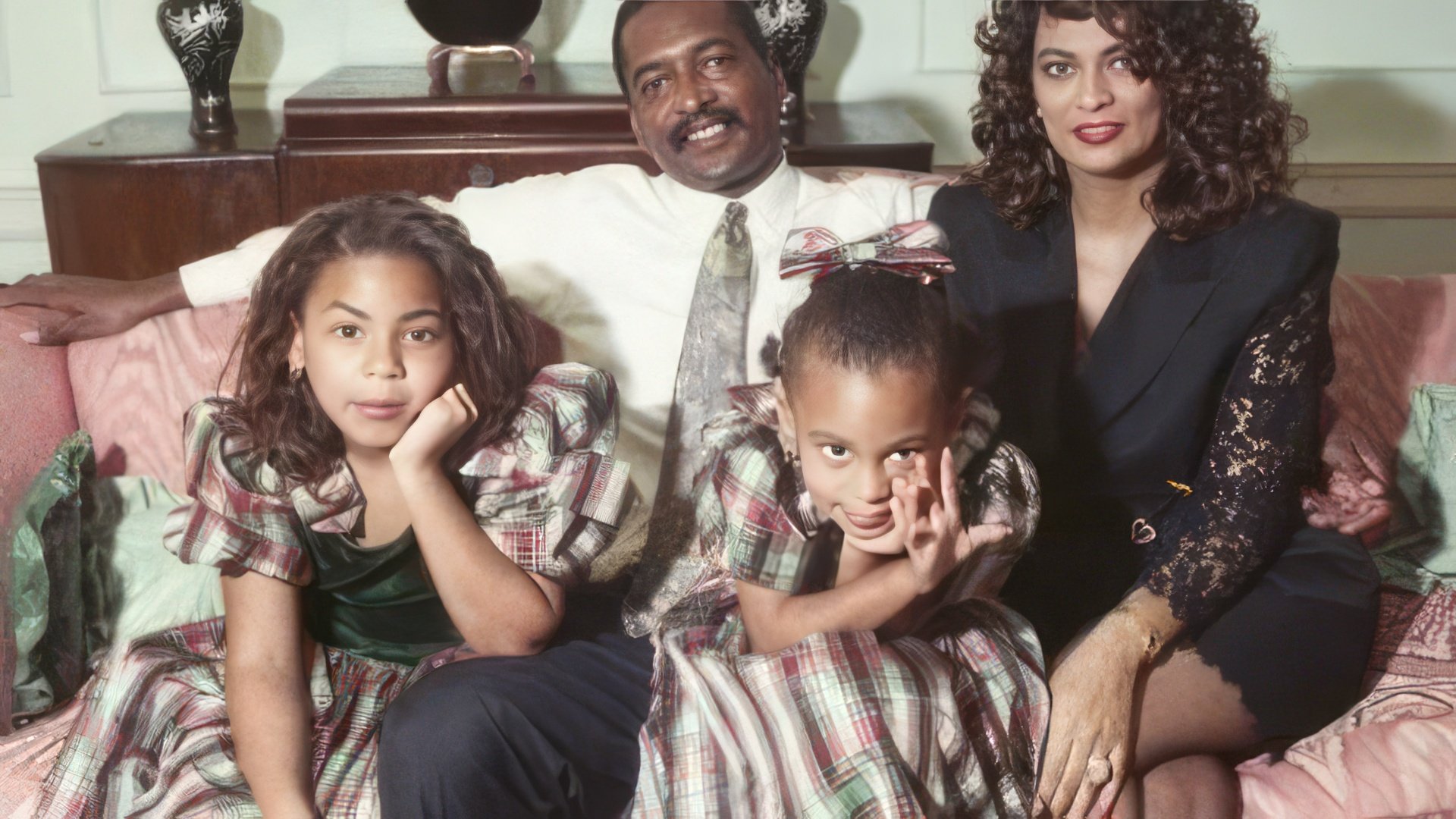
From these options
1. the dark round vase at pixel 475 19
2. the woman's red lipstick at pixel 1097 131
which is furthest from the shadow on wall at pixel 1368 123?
the dark round vase at pixel 475 19

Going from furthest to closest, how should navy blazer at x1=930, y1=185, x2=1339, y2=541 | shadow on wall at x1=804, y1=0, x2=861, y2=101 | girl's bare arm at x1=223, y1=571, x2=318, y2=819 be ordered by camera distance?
shadow on wall at x1=804, y1=0, x2=861, y2=101, navy blazer at x1=930, y1=185, x2=1339, y2=541, girl's bare arm at x1=223, y1=571, x2=318, y2=819

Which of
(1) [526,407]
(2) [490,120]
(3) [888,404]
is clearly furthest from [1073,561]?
(2) [490,120]

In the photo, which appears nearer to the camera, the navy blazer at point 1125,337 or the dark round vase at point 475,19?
the navy blazer at point 1125,337

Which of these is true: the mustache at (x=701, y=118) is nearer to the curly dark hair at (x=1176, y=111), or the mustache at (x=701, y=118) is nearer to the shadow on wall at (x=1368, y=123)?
the curly dark hair at (x=1176, y=111)

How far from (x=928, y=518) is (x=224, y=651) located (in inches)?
28.8

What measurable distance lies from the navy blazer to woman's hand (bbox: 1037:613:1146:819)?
5.3 inches

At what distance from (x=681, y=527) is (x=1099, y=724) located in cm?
48

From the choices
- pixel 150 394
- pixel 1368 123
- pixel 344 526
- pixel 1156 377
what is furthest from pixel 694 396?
pixel 1368 123

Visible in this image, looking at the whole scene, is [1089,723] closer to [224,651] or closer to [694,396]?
[694,396]

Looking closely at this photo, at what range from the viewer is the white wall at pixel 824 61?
1519mm

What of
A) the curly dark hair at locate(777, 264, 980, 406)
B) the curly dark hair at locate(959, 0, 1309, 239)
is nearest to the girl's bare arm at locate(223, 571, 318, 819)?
the curly dark hair at locate(777, 264, 980, 406)

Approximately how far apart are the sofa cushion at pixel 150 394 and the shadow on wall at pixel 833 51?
745 mm

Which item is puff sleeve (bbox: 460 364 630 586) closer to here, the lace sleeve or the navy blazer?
the navy blazer

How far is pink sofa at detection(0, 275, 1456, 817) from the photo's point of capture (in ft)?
4.39
